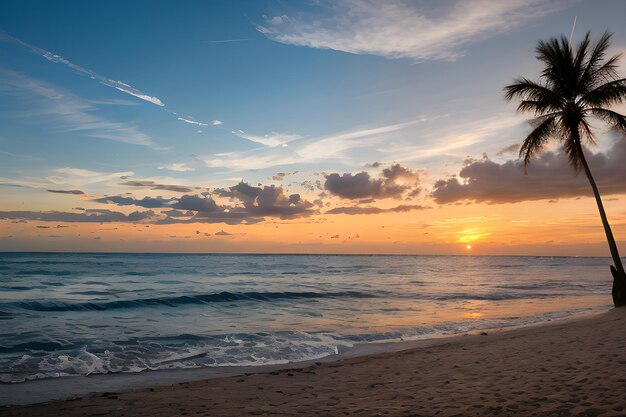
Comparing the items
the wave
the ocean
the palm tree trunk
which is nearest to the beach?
the ocean

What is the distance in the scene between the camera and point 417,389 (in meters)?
7.29

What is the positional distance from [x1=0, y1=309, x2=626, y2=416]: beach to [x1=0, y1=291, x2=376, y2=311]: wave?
18.7 m

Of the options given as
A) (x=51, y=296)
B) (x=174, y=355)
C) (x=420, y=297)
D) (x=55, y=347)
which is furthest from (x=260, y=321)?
(x=51, y=296)

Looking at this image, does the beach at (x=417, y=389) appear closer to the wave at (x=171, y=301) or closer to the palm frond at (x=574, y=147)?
the palm frond at (x=574, y=147)

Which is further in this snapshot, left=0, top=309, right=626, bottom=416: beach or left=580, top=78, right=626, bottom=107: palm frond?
left=580, top=78, right=626, bottom=107: palm frond

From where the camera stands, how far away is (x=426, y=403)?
6.32 meters

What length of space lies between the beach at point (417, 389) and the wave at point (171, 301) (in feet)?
61.3

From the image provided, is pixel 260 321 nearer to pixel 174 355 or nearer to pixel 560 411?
pixel 174 355

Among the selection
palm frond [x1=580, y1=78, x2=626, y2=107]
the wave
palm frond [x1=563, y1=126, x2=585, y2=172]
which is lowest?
the wave

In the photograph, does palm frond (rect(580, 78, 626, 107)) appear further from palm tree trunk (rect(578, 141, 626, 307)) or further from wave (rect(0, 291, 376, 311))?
wave (rect(0, 291, 376, 311))

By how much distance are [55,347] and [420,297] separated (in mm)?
23749

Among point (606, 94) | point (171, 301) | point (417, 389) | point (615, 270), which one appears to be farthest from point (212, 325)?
point (606, 94)

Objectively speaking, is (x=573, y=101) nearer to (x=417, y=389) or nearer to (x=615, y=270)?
(x=615, y=270)

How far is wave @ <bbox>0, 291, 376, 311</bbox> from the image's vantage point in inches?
931
